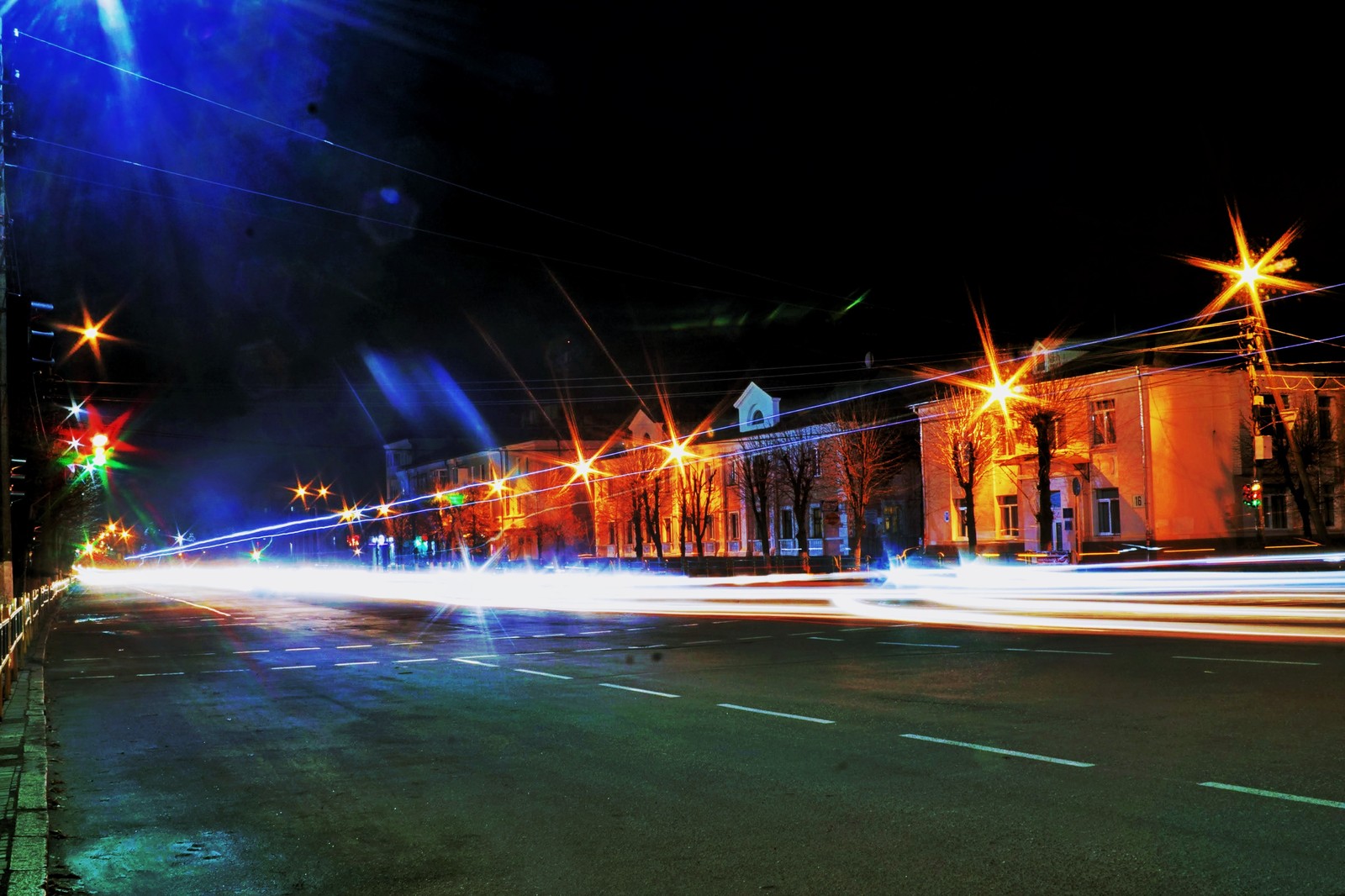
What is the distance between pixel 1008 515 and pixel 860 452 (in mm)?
7357

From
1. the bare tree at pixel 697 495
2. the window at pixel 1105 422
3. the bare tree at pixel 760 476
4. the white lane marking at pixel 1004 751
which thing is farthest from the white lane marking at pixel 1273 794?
the bare tree at pixel 697 495

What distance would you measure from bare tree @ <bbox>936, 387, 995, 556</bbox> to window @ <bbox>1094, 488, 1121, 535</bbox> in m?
4.94

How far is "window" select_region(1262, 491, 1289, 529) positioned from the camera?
146 ft

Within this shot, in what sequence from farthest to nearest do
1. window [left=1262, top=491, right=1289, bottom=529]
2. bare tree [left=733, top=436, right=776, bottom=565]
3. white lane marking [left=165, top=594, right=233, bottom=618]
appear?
1. bare tree [left=733, top=436, right=776, bottom=565]
2. window [left=1262, top=491, right=1289, bottom=529]
3. white lane marking [left=165, top=594, right=233, bottom=618]

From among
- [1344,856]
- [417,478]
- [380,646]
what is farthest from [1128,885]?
[417,478]

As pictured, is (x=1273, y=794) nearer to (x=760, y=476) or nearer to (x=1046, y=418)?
(x=1046, y=418)

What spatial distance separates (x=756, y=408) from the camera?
214ft

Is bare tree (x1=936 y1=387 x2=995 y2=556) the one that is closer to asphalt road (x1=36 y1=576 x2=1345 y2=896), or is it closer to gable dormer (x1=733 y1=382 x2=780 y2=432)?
gable dormer (x1=733 y1=382 x2=780 y2=432)

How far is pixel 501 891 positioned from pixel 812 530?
5745 cm

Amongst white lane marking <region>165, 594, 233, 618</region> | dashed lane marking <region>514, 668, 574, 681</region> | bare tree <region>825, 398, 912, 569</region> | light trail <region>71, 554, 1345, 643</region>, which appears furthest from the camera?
bare tree <region>825, 398, 912, 569</region>

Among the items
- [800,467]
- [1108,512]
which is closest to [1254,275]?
[1108,512]

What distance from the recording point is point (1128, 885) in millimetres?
5219

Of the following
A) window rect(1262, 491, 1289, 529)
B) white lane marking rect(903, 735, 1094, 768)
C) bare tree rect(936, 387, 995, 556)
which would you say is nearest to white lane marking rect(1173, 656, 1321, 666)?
white lane marking rect(903, 735, 1094, 768)

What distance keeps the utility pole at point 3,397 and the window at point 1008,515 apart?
1652 inches
